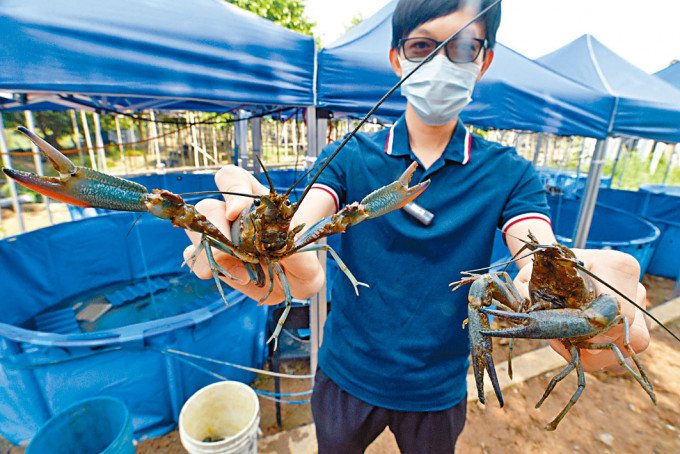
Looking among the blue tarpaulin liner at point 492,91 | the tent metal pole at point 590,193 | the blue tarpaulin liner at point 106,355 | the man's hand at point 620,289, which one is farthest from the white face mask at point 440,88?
the tent metal pole at point 590,193

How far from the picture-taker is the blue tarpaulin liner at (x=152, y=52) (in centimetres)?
201

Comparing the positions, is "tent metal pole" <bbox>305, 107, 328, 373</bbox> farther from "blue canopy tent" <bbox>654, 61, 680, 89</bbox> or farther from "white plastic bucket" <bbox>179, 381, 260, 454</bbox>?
"blue canopy tent" <bbox>654, 61, 680, 89</bbox>

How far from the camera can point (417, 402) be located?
1718 mm

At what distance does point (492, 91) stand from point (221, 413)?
4580mm

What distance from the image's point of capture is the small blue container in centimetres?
252

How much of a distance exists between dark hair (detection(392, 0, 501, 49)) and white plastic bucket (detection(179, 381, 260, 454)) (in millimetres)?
3191

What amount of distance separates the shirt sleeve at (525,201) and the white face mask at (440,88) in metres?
0.50

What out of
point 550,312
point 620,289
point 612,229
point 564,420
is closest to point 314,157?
point 550,312

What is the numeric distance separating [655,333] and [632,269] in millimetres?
6007

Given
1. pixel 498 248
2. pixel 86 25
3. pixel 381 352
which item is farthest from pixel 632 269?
pixel 498 248

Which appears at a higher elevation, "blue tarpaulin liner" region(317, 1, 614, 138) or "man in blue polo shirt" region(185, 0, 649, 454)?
"blue tarpaulin liner" region(317, 1, 614, 138)

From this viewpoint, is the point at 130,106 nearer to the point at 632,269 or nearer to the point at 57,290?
the point at 57,290

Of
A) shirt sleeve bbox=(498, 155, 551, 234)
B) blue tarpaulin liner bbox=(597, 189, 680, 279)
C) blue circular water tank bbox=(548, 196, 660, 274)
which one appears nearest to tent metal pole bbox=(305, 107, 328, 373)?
shirt sleeve bbox=(498, 155, 551, 234)

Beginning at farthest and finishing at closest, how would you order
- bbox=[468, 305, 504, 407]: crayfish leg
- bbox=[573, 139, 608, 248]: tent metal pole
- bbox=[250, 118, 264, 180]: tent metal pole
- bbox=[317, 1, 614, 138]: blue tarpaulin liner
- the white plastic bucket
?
bbox=[250, 118, 264, 180]: tent metal pole
bbox=[573, 139, 608, 248]: tent metal pole
bbox=[317, 1, 614, 138]: blue tarpaulin liner
the white plastic bucket
bbox=[468, 305, 504, 407]: crayfish leg
